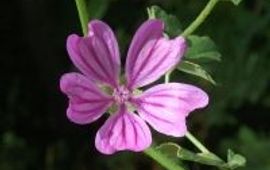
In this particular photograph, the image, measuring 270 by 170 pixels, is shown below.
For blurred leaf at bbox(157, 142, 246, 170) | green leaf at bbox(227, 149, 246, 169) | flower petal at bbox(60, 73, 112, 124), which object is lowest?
green leaf at bbox(227, 149, 246, 169)

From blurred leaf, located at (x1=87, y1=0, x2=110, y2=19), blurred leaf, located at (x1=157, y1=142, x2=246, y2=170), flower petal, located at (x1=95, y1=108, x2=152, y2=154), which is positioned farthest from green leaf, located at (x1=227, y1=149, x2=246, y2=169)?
blurred leaf, located at (x1=87, y1=0, x2=110, y2=19)

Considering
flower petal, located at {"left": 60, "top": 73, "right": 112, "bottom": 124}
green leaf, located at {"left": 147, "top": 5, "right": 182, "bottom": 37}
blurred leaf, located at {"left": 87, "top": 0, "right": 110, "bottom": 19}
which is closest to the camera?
flower petal, located at {"left": 60, "top": 73, "right": 112, "bottom": 124}

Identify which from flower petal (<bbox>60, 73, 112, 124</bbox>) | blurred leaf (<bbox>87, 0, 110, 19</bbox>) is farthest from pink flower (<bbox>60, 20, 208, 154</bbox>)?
blurred leaf (<bbox>87, 0, 110, 19</bbox>)

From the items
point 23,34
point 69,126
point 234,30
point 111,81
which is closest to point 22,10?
point 23,34

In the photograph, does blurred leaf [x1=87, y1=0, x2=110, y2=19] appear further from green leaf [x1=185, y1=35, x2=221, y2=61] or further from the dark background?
the dark background

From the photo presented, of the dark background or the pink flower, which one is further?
the dark background

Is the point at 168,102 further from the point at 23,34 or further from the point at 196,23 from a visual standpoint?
the point at 23,34

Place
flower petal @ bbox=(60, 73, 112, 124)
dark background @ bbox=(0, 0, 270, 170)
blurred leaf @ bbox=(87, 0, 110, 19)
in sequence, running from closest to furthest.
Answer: flower petal @ bbox=(60, 73, 112, 124) < blurred leaf @ bbox=(87, 0, 110, 19) < dark background @ bbox=(0, 0, 270, 170)

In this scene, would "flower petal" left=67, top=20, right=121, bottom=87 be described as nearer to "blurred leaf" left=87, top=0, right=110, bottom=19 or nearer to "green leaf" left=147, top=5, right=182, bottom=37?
"green leaf" left=147, top=5, right=182, bottom=37

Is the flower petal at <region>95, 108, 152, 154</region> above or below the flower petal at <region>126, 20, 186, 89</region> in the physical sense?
below
